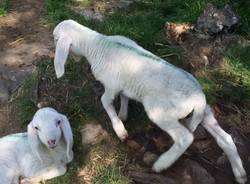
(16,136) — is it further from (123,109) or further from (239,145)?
(239,145)

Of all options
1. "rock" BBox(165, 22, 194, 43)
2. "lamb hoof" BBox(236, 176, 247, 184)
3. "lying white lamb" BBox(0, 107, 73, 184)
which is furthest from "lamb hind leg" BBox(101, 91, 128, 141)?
"rock" BBox(165, 22, 194, 43)

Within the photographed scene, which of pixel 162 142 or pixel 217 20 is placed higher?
pixel 217 20

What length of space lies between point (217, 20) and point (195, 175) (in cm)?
220

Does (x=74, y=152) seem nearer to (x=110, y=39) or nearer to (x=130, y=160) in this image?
(x=130, y=160)

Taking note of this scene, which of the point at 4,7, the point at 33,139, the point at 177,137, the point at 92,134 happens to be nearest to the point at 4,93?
the point at 92,134

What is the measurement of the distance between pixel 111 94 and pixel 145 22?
2225 millimetres

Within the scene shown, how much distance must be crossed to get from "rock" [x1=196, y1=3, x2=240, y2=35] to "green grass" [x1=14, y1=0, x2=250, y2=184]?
8.7 inches

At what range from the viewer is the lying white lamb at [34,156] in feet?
16.3

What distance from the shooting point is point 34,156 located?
5125mm

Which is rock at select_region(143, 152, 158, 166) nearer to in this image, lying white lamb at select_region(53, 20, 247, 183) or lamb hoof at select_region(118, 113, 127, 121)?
lying white lamb at select_region(53, 20, 247, 183)

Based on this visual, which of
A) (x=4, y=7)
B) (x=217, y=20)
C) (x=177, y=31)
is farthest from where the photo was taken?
(x=4, y=7)

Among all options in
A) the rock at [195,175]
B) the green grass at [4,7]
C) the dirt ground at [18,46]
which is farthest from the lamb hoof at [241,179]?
the green grass at [4,7]

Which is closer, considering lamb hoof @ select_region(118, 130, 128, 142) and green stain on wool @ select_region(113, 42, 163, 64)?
green stain on wool @ select_region(113, 42, 163, 64)

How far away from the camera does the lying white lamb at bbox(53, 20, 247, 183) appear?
4609 mm
